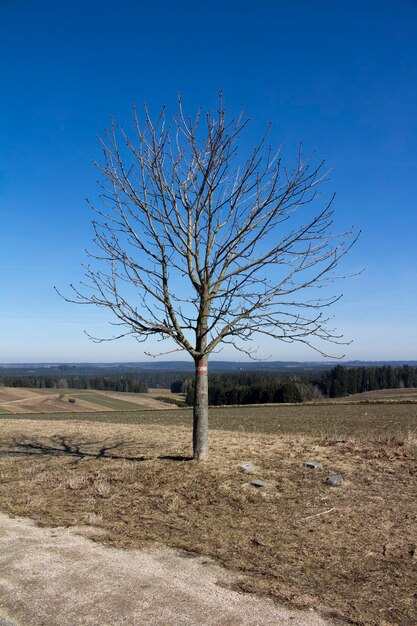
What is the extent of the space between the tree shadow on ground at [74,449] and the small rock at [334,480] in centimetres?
275

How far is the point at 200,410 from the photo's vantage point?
909 centimetres

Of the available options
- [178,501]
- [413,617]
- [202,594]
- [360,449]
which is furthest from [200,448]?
[413,617]

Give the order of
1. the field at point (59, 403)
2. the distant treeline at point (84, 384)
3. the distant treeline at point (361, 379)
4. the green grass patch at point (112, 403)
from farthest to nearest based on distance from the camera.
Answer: the distant treeline at point (84, 384)
the distant treeline at point (361, 379)
the green grass patch at point (112, 403)
the field at point (59, 403)

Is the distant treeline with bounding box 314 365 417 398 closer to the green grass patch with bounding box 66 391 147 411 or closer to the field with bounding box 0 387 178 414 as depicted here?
the field with bounding box 0 387 178 414

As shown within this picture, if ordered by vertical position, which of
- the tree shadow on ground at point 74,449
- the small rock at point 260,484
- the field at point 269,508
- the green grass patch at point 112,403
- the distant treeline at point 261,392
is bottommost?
the green grass patch at point 112,403

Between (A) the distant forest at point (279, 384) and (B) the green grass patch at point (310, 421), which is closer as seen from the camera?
(B) the green grass patch at point (310, 421)

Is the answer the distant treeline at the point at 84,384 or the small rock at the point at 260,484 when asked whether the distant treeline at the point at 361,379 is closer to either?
the distant treeline at the point at 84,384

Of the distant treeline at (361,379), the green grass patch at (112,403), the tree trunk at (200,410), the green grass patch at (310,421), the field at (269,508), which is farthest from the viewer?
the distant treeline at (361,379)

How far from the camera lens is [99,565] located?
4797 mm

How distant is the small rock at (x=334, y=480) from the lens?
768 centimetres

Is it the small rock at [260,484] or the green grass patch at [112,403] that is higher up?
the small rock at [260,484]

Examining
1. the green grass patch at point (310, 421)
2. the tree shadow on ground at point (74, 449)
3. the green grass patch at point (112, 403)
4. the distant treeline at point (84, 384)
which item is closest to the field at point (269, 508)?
the tree shadow on ground at point (74, 449)

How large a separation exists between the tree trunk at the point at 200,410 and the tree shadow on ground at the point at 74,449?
1.19ft

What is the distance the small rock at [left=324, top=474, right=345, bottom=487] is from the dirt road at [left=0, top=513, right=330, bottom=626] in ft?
11.2
